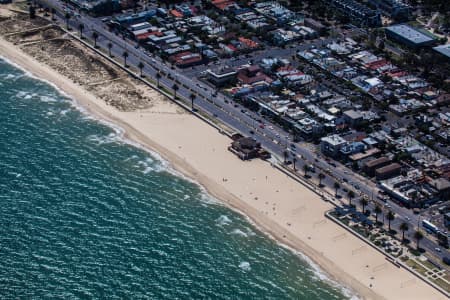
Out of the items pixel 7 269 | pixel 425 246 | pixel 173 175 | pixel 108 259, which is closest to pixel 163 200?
pixel 173 175

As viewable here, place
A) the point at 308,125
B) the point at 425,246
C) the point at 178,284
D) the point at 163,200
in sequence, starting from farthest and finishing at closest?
the point at 308,125
the point at 163,200
the point at 425,246
the point at 178,284

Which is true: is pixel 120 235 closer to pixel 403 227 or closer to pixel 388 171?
pixel 403 227

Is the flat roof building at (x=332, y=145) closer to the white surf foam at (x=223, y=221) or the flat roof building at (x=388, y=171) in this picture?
the flat roof building at (x=388, y=171)

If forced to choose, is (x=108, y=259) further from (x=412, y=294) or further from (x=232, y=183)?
(x=412, y=294)

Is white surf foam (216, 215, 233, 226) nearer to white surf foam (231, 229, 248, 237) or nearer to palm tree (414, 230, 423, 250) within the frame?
white surf foam (231, 229, 248, 237)

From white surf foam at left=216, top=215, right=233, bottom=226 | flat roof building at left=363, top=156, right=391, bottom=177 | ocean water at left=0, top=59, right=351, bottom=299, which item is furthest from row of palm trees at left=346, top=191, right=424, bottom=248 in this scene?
white surf foam at left=216, top=215, right=233, bottom=226

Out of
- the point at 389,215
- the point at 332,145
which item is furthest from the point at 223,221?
the point at 332,145
